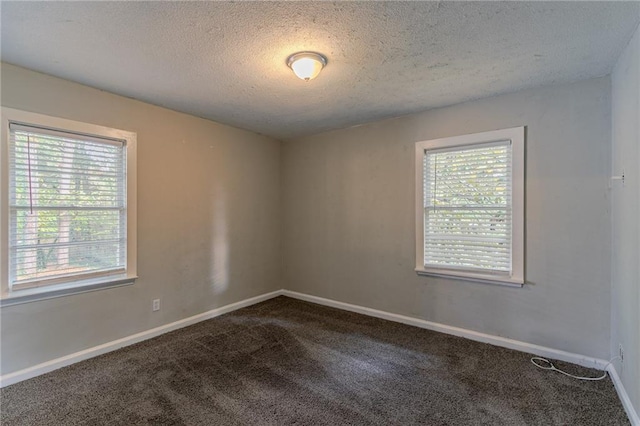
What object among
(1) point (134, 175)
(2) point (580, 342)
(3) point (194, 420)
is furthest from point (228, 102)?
(2) point (580, 342)

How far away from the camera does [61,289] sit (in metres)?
2.57

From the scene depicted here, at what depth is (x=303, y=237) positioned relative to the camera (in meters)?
4.58

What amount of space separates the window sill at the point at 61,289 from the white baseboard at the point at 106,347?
0.53 meters

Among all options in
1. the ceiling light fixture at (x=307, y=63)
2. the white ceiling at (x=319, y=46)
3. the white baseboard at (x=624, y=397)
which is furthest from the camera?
the ceiling light fixture at (x=307, y=63)

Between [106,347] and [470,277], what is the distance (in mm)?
3558

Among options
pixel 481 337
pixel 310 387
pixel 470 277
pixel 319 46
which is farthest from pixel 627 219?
pixel 310 387

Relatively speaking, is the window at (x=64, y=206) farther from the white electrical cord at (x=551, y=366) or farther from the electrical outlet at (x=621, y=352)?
the electrical outlet at (x=621, y=352)

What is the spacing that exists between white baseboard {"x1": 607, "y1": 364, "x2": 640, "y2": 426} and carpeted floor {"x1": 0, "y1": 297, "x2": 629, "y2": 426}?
42 millimetres

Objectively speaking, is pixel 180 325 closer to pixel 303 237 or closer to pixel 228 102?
pixel 303 237

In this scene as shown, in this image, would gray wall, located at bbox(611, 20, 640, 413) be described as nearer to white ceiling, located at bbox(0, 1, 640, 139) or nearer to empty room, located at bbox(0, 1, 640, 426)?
empty room, located at bbox(0, 1, 640, 426)

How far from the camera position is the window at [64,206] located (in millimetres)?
2363

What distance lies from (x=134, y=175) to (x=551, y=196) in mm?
3896

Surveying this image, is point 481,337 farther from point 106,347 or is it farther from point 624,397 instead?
point 106,347

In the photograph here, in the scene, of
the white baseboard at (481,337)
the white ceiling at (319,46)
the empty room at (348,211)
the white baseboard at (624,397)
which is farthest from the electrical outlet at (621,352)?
the white ceiling at (319,46)
